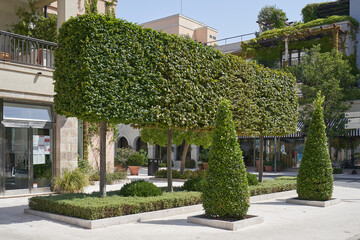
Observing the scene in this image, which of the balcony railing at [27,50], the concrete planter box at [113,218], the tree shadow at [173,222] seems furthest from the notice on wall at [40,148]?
the tree shadow at [173,222]

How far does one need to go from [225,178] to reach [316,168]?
17.4 feet

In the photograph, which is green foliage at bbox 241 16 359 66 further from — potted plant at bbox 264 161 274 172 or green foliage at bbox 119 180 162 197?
green foliage at bbox 119 180 162 197

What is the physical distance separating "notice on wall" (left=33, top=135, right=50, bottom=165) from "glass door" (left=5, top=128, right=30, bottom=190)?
302 millimetres

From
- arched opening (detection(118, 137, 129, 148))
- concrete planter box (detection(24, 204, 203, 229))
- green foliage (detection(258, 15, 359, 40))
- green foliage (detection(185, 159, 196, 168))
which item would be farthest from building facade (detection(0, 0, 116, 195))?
arched opening (detection(118, 137, 129, 148))

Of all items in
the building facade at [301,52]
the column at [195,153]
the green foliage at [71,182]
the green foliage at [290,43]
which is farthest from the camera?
the column at [195,153]

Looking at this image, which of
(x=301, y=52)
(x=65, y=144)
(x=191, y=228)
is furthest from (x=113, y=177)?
(x=301, y=52)

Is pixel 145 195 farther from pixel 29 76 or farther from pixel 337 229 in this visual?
pixel 29 76

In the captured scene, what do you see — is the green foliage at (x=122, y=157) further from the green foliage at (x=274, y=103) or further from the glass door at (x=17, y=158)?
the green foliage at (x=274, y=103)

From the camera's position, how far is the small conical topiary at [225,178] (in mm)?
9953

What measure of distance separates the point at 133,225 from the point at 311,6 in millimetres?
40622

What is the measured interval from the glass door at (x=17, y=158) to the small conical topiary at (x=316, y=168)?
35.3 feet

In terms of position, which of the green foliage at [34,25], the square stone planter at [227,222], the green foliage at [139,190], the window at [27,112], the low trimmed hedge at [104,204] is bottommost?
the square stone planter at [227,222]

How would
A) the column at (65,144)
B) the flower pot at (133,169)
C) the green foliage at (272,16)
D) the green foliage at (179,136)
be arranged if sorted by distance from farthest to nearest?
the green foliage at (272,16), the flower pot at (133,169), the green foliage at (179,136), the column at (65,144)

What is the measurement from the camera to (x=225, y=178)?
10039 millimetres
